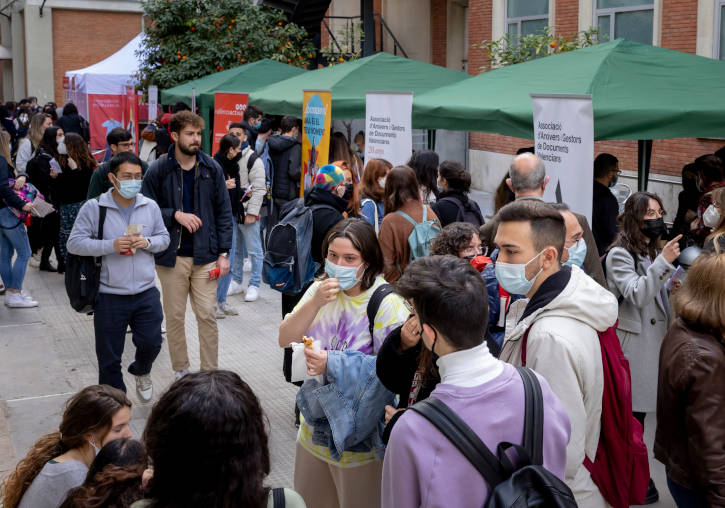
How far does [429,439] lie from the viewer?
2.35 metres

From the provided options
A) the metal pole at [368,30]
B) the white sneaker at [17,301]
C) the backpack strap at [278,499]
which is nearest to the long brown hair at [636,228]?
the backpack strap at [278,499]

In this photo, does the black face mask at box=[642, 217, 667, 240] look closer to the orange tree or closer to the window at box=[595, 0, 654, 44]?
the window at box=[595, 0, 654, 44]

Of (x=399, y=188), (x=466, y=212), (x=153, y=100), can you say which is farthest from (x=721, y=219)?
(x=153, y=100)

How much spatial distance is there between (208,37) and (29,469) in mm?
17596

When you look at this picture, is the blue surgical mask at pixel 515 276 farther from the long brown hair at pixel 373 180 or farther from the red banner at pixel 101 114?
the red banner at pixel 101 114

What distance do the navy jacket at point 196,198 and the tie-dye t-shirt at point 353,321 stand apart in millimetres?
3003

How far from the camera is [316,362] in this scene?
3490 millimetres

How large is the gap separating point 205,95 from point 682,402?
14217 mm

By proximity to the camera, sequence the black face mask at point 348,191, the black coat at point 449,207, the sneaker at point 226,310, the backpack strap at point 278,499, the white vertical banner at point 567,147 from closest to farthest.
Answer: the backpack strap at point 278,499 → the white vertical banner at point 567,147 → the black face mask at point 348,191 → the black coat at point 449,207 → the sneaker at point 226,310

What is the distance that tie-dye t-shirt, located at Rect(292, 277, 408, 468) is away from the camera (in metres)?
3.67

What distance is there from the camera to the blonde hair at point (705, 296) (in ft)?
10.8

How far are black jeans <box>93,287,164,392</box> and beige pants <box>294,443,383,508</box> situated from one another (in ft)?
9.56

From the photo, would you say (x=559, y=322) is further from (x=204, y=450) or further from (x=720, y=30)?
(x=720, y=30)

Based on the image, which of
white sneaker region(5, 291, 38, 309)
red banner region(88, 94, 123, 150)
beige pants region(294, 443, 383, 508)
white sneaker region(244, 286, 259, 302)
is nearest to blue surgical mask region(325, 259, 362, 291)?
beige pants region(294, 443, 383, 508)
